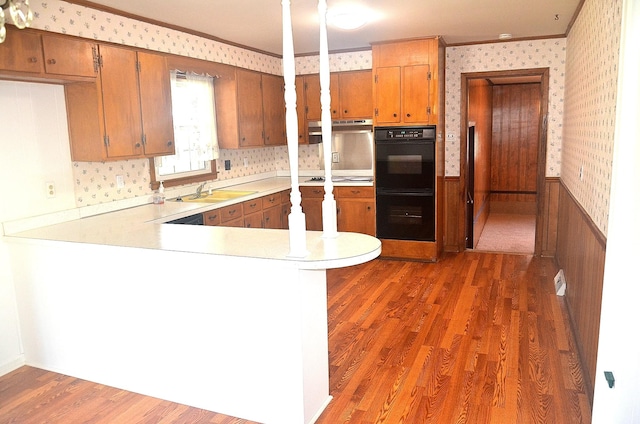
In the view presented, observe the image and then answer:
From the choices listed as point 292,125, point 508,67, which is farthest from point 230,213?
point 508,67

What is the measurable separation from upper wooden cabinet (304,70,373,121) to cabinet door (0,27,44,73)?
12.0ft

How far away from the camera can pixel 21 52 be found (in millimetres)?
2988

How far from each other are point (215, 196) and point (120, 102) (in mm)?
1611

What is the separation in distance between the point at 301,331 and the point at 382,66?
3.87m

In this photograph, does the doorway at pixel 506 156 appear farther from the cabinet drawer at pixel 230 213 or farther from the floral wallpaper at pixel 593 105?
the cabinet drawer at pixel 230 213

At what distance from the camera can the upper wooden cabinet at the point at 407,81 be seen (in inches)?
211

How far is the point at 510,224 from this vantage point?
8266 mm

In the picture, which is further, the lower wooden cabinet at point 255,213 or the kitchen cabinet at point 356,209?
the kitchen cabinet at point 356,209

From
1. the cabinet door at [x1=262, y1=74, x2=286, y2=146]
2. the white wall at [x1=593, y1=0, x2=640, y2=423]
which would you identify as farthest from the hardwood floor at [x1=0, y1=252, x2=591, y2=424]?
the cabinet door at [x1=262, y1=74, x2=286, y2=146]

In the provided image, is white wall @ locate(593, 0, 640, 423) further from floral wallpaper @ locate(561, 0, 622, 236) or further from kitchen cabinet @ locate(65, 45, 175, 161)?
kitchen cabinet @ locate(65, 45, 175, 161)

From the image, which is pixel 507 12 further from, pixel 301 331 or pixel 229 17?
pixel 301 331

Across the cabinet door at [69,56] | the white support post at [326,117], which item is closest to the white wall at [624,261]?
the white support post at [326,117]

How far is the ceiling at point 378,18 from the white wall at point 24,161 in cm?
80

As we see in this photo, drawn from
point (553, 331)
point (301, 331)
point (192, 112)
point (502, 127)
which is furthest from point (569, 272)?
point (502, 127)
